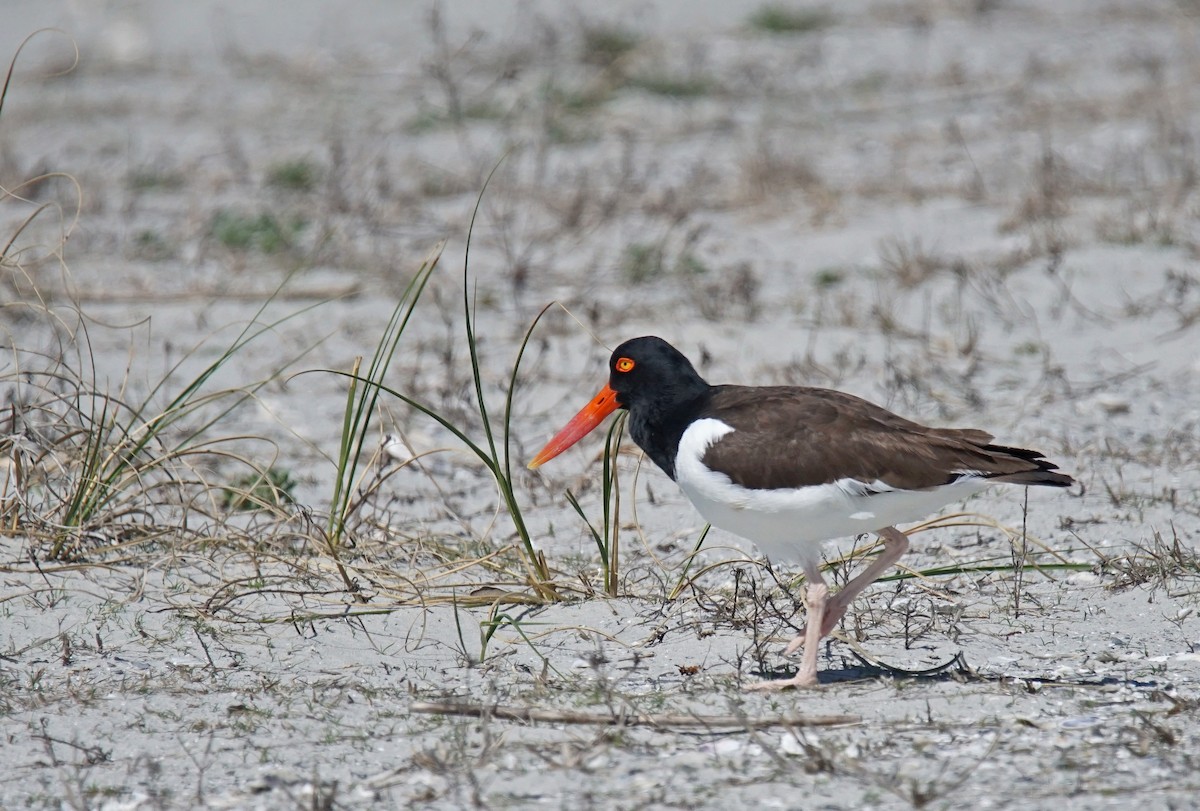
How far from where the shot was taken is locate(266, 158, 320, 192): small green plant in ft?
32.4

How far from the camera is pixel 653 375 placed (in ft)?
13.7

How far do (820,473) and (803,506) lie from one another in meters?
0.10

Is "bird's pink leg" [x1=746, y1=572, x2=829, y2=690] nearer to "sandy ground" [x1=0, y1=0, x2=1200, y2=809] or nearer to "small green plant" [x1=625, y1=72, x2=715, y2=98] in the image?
"sandy ground" [x1=0, y1=0, x2=1200, y2=809]

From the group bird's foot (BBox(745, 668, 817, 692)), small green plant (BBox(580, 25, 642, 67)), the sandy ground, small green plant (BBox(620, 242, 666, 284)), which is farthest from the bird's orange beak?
small green plant (BBox(580, 25, 642, 67))

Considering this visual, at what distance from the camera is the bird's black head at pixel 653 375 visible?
415 cm

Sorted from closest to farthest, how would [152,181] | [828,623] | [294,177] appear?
[828,623] < [294,177] < [152,181]

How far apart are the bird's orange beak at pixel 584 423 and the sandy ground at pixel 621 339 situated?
0.40 metres

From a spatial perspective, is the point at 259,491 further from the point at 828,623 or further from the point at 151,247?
the point at 151,247

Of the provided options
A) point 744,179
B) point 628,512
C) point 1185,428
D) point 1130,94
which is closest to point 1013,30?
point 1130,94

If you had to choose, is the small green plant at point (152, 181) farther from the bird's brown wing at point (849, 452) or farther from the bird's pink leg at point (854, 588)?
the bird's pink leg at point (854, 588)

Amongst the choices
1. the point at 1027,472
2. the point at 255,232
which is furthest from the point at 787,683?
the point at 255,232

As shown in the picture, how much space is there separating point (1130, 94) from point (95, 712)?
10172 millimetres

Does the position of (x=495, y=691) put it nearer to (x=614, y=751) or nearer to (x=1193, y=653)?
(x=614, y=751)

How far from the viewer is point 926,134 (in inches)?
434
